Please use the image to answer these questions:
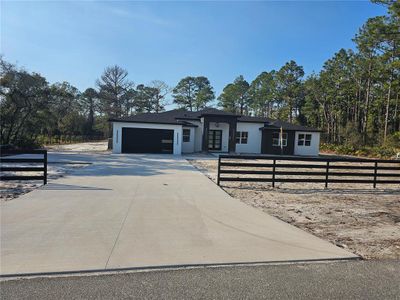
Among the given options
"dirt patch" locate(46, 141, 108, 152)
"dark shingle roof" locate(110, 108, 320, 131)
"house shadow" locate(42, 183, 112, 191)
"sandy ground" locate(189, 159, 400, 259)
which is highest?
"dark shingle roof" locate(110, 108, 320, 131)

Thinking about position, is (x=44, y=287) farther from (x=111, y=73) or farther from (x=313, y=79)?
(x=313, y=79)

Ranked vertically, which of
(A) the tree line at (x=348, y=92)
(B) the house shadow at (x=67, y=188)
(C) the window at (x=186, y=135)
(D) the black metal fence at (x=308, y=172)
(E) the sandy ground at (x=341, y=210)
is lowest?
A: (B) the house shadow at (x=67, y=188)

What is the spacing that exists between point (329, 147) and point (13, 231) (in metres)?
38.0

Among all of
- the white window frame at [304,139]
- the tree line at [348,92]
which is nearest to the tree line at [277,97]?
the tree line at [348,92]

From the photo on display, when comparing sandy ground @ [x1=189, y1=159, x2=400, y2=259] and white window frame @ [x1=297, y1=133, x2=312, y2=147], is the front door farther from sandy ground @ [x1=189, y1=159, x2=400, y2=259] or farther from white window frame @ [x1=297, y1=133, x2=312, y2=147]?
sandy ground @ [x1=189, y1=159, x2=400, y2=259]

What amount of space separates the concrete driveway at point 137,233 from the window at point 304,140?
2347cm

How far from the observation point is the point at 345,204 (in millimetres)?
7773

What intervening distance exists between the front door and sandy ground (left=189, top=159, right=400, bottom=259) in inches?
679

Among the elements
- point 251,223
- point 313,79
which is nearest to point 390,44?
point 313,79

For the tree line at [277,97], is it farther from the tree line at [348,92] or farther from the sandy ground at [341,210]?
the sandy ground at [341,210]

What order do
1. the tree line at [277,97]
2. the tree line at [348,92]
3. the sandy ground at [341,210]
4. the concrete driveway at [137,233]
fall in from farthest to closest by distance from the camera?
the tree line at [348,92] → the tree line at [277,97] → the sandy ground at [341,210] → the concrete driveway at [137,233]

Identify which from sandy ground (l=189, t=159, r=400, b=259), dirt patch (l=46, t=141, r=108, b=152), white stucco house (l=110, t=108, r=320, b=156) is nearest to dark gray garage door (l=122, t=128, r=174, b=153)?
white stucco house (l=110, t=108, r=320, b=156)

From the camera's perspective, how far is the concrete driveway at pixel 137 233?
12.4 ft

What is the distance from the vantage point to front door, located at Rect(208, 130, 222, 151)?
28.1 metres
